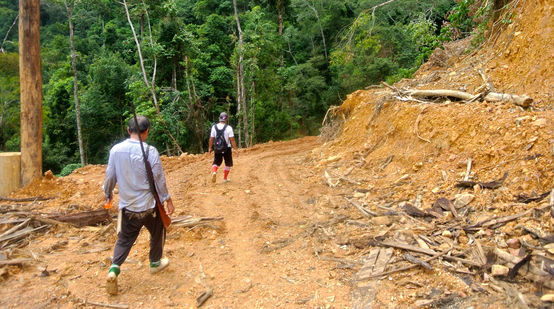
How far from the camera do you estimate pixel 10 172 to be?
7.30 meters

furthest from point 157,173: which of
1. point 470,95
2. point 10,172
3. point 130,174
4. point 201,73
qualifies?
point 201,73

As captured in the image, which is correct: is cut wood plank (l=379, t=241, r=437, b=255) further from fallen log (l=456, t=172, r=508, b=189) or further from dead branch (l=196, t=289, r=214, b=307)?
dead branch (l=196, t=289, r=214, b=307)

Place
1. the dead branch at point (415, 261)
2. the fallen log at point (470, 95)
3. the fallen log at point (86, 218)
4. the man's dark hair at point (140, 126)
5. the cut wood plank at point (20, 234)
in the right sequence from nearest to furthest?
the dead branch at point (415, 261)
the man's dark hair at point (140, 126)
the cut wood plank at point (20, 234)
the fallen log at point (86, 218)
the fallen log at point (470, 95)

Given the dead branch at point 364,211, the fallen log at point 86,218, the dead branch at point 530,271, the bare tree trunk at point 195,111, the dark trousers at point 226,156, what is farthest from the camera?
the bare tree trunk at point 195,111

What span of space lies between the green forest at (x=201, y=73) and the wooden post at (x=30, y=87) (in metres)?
8.86

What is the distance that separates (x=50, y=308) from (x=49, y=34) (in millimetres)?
44535

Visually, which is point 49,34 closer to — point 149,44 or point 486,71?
point 149,44

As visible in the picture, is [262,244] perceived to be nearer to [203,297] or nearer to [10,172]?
[203,297]

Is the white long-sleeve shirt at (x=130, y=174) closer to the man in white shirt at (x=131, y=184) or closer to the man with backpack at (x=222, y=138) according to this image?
the man in white shirt at (x=131, y=184)

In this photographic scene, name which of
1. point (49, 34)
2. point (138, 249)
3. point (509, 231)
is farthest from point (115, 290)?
point (49, 34)

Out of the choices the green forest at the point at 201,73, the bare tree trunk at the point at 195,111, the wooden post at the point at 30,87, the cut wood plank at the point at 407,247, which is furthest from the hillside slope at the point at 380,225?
the bare tree trunk at the point at 195,111

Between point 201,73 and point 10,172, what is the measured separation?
14.9 meters

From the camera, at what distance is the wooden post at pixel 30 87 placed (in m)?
7.03

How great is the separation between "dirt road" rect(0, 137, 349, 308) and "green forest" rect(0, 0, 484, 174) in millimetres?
10714
